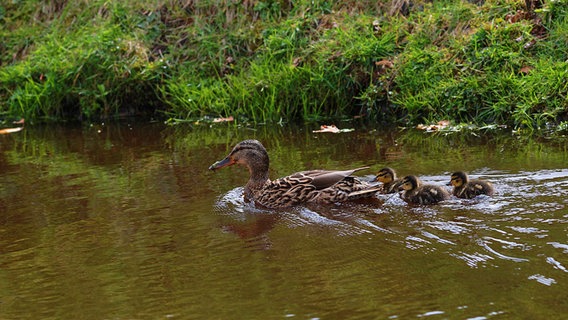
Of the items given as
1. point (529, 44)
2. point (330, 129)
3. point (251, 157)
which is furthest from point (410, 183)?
point (529, 44)

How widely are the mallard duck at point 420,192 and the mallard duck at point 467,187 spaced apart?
103 millimetres

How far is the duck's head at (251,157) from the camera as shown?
830 cm

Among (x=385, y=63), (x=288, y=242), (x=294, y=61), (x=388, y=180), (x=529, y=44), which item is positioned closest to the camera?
(x=288, y=242)

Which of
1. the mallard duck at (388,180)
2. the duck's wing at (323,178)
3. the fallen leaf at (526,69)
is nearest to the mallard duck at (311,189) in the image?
the duck's wing at (323,178)

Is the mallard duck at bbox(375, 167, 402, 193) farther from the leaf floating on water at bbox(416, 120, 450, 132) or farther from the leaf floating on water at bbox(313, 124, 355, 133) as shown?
the leaf floating on water at bbox(313, 124, 355, 133)

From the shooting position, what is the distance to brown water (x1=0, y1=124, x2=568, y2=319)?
5160 millimetres

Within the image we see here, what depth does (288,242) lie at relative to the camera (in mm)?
6414

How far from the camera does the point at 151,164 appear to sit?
9.91 m

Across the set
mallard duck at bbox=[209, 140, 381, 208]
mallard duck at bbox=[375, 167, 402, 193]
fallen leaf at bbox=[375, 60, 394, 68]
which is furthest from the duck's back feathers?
fallen leaf at bbox=[375, 60, 394, 68]

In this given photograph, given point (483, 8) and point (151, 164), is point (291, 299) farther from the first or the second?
point (483, 8)

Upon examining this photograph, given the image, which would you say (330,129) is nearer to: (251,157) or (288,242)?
(251,157)

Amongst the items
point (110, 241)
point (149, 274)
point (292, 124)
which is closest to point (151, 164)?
point (292, 124)

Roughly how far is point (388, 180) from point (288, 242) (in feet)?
5.50

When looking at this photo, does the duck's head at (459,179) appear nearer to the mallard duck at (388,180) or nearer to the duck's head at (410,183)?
the duck's head at (410,183)
